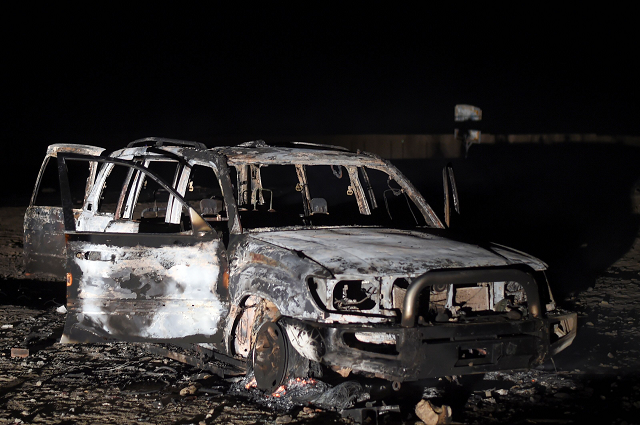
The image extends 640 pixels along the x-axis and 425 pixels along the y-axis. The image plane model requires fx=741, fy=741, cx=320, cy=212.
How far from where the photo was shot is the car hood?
4.56 meters

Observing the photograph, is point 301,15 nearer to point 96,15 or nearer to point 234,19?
point 234,19

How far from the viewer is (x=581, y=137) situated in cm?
2895

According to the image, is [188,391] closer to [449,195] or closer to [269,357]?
[269,357]

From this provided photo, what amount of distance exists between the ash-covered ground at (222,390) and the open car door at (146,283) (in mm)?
422

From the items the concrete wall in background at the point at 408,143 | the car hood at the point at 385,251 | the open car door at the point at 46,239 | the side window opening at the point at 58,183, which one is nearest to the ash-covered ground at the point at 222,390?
the open car door at the point at 46,239

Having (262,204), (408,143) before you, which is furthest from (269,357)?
(408,143)

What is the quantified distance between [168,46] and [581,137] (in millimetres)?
17382

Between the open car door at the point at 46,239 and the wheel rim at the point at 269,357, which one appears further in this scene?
the open car door at the point at 46,239

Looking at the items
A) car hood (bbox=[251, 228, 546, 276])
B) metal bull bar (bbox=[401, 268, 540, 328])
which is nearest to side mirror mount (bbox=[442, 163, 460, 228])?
car hood (bbox=[251, 228, 546, 276])

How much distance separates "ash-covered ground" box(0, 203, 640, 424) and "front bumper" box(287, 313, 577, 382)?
395 millimetres

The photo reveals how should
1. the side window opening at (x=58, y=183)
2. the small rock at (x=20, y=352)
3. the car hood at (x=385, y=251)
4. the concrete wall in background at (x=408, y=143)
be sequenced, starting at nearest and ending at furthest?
the car hood at (x=385, y=251), the small rock at (x=20, y=352), the side window opening at (x=58, y=183), the concrete wall in background at (x=408, y=143)

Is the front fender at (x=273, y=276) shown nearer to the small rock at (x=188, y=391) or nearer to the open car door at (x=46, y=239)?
the small rock at (x=188, y=391)

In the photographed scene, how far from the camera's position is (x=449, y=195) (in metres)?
5.75

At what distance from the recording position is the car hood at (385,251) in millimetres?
4562
